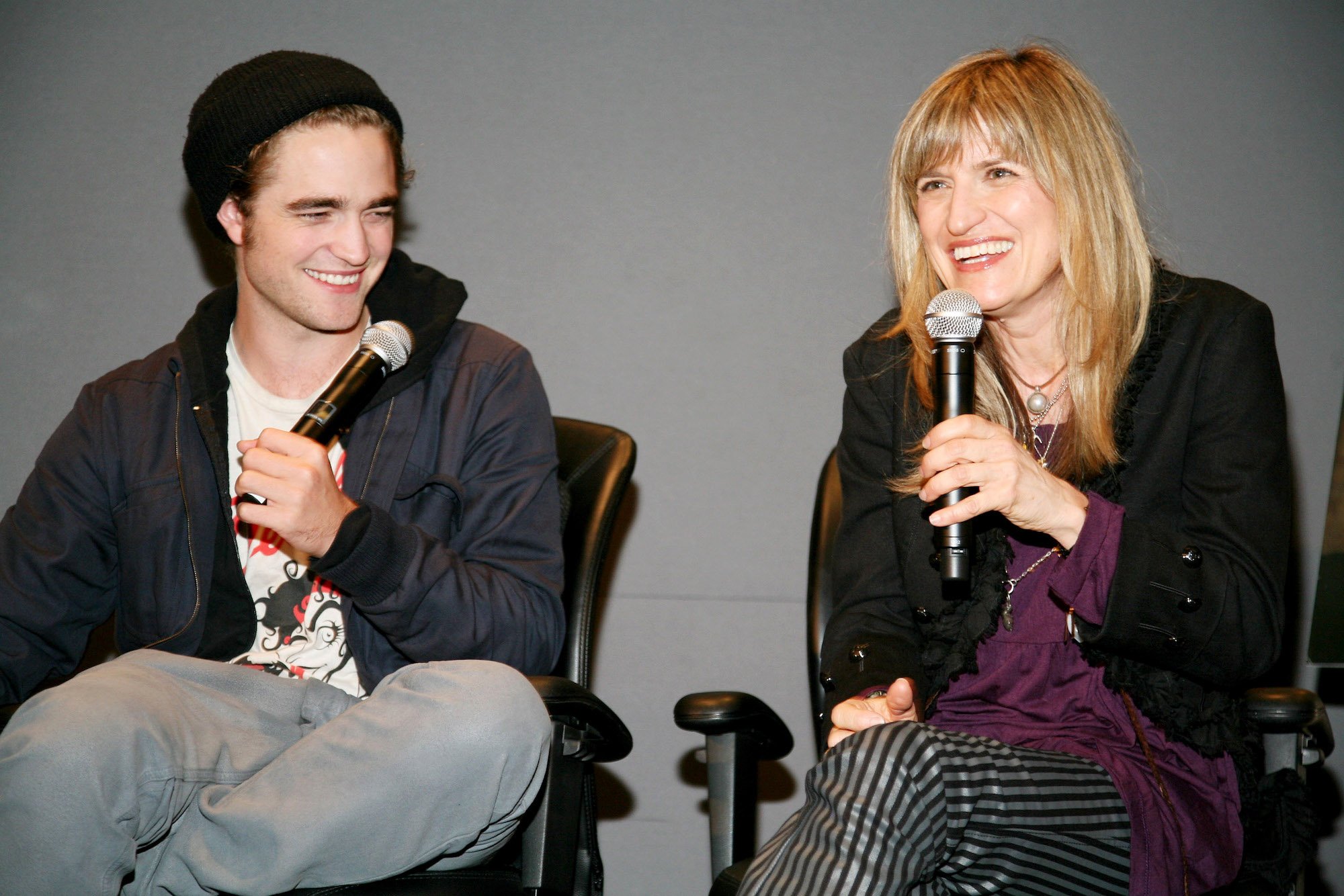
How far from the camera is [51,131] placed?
2.84 m

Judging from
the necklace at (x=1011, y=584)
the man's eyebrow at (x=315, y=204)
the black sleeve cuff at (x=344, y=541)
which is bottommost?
the necklace at (x=1011, y=584)

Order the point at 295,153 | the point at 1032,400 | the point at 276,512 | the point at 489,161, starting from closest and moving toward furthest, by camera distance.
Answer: the point at 276,512
the point at 1032,400
the point at 295,153
the point at 489,161

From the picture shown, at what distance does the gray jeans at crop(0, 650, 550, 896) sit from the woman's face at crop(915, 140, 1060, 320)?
3.05ft

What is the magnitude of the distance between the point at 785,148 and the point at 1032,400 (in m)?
1.14

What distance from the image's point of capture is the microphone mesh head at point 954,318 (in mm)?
1481

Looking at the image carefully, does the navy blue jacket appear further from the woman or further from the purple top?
the purple top

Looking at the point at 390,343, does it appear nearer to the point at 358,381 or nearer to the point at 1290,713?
the point at 358,381

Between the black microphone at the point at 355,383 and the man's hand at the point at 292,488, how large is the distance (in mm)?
20

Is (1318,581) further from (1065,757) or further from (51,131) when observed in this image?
(51,131)

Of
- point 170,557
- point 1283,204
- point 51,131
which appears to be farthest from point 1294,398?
point 51,131

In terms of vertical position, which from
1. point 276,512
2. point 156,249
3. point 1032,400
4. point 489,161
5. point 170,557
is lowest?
point 170,557

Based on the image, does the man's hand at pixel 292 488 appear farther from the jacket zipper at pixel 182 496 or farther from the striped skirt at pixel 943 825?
the striped skirt at pixel 943 825

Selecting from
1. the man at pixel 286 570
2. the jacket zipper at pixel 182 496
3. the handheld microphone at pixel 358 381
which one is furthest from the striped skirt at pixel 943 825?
the jacket zipper at pixel 182 496

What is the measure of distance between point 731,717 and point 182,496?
1.03 m
